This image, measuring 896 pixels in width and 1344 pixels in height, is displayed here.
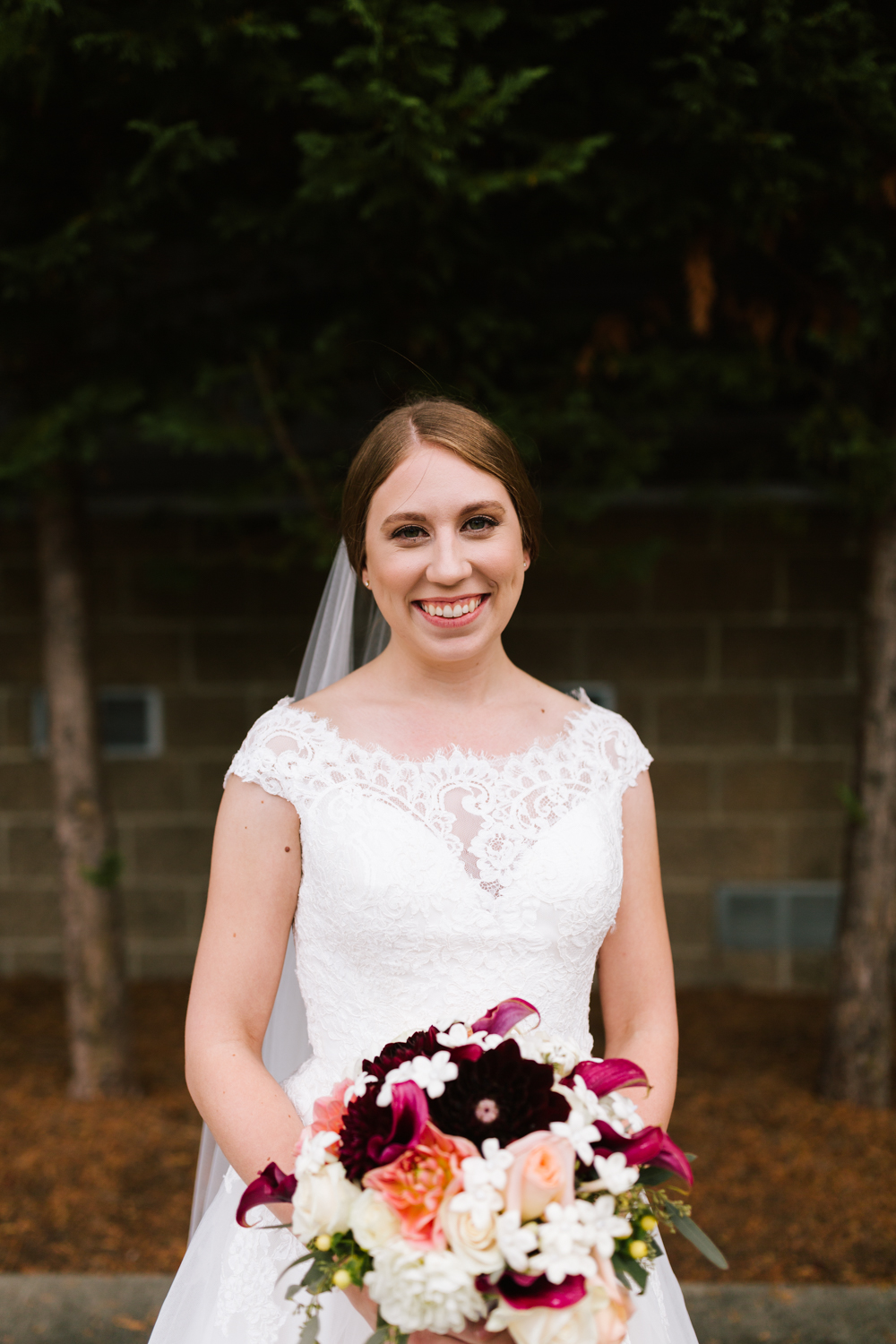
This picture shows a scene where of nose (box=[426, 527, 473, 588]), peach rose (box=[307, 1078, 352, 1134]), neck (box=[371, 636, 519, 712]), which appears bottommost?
A: peach rose (box=[307, 1078, 352, 1134])

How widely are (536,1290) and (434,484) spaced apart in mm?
1200

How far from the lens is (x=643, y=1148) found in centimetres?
133

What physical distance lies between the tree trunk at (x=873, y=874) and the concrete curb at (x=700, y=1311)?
1005 mm

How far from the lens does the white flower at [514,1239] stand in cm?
118

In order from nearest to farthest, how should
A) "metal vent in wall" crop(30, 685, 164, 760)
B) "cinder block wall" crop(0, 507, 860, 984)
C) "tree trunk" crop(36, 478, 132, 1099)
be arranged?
1. "tree trunk" crop(36, 478, 132, 1099)
2. "cinder block wall" crop(0, 507, 860, 984)
3. "metal vent in wall" crop(30, 685, 164, 760)

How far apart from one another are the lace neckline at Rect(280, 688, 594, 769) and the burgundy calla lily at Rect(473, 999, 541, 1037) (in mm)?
536

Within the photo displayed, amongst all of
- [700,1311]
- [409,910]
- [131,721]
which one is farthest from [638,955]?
[131,721]

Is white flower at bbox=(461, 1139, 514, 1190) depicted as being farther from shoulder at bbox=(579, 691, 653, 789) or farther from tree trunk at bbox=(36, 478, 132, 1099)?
tree trunk at bbox=(36, 478, 132, 1099)

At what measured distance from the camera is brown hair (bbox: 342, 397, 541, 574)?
6.15ft

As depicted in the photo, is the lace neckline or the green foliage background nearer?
the lace neckline

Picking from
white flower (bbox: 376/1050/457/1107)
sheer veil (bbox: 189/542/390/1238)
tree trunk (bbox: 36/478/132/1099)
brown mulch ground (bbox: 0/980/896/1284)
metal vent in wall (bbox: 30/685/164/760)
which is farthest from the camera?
metal vent in wall (bbox: 30/685/164/760)

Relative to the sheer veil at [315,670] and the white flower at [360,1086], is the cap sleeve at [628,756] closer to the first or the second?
the sheer veil at [315,670]

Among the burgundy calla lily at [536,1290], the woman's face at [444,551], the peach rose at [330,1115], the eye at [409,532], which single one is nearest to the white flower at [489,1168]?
the burgundy calla lily at [536,1290]

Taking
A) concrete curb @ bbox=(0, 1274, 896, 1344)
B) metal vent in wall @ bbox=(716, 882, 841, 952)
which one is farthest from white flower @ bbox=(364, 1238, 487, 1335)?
metal vent in wall @ bbox=(716, 882, 841, 952)
